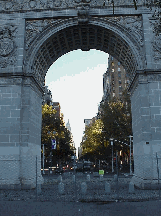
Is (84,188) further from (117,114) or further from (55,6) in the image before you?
(117,114)

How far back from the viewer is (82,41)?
2428 cm

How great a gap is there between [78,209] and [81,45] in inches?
721

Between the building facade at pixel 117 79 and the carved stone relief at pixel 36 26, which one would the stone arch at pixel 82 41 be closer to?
the carved stone relief at pixel 36 26

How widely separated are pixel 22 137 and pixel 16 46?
311 inches

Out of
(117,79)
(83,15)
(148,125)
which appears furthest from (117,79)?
(148,125)

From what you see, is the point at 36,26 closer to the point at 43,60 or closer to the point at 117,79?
the point at 43,60

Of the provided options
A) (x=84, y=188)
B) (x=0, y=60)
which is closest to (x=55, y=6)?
(x=0, y=60)

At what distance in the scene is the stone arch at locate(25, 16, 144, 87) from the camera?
20.4m

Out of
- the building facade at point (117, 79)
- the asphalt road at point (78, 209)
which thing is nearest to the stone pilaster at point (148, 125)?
the asphalt road at point (78, 209)

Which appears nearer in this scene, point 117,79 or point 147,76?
point 147,76

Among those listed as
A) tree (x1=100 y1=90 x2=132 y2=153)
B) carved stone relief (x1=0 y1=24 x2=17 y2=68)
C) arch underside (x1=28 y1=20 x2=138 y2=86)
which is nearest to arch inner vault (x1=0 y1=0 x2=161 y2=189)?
carved stone relief (x1=0 y1=24 x2=17 y2=68)

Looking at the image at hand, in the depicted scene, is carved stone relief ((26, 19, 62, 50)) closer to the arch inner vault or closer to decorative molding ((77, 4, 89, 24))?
the arch inner vault

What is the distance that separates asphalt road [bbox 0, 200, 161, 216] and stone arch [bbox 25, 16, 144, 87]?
37.7 feet

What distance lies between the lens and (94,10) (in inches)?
833
